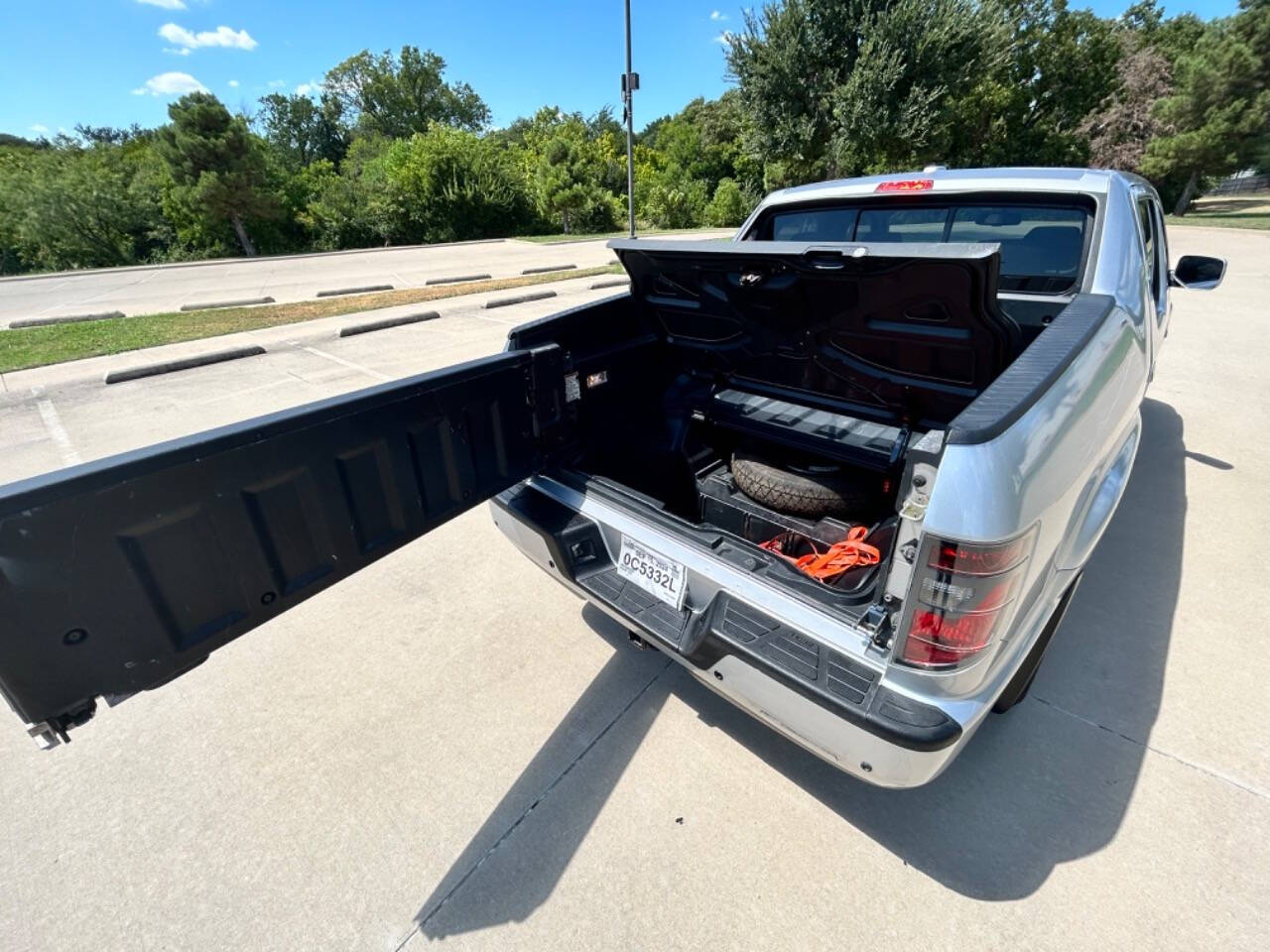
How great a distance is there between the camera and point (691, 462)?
2.74 metres

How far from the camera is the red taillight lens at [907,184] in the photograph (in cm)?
252

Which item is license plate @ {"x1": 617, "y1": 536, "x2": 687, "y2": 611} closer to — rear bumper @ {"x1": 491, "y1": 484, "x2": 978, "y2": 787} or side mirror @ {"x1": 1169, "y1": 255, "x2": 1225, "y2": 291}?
rear bumper @ {"x1": 491, "y1": 484, "x2": 978, "y2": 787}

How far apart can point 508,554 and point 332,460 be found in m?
1.84

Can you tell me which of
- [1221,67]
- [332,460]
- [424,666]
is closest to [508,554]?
[424,666]

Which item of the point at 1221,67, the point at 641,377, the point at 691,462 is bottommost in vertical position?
the point at 691,462

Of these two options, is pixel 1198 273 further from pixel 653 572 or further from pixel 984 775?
pixel 653 572

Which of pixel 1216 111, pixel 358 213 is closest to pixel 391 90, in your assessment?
pixel 358 213

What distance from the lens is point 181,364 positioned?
7.13m

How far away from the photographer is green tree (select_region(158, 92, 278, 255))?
→ 2689cm

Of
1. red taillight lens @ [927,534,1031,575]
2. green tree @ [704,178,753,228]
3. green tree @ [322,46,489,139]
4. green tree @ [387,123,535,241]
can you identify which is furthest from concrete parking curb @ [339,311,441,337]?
green tree @ [322,46,489,139]

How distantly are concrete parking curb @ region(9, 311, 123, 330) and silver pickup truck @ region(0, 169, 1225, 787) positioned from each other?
12.9m

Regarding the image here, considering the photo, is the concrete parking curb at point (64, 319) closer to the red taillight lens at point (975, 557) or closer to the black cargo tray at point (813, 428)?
the black cargo tray at point (813, 428)

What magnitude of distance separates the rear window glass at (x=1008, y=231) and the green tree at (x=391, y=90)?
2331 inches

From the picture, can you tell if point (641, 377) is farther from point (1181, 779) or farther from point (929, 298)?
point (1181, 779)
